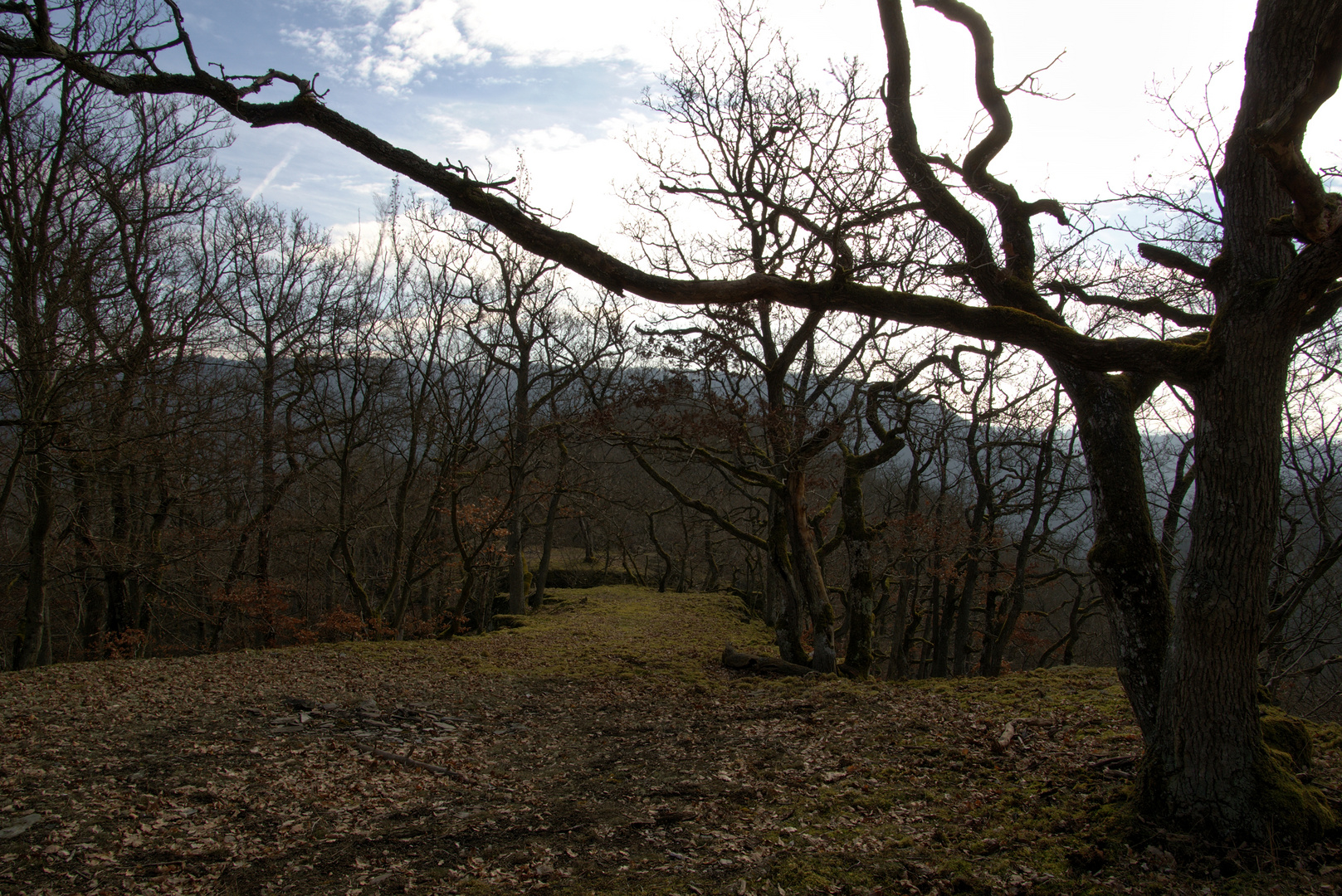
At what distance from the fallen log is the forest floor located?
142 cm

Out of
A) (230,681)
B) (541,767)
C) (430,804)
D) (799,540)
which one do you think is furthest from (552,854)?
(799,540)

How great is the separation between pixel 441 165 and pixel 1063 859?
4.68m

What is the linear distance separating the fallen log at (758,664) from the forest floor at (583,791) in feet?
4.65

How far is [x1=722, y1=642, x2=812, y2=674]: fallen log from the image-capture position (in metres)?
9.55

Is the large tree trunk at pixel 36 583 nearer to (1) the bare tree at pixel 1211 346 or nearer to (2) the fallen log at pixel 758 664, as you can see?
(1) the bare tree at pixel 1211 346

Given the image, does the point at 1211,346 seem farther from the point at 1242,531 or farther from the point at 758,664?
the point at 758,664

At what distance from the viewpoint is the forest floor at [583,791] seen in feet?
10.9

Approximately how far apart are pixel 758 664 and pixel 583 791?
5.36 m

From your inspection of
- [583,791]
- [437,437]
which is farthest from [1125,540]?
[437,437]

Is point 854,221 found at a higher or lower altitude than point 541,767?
higher

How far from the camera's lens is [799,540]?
9.56 metres

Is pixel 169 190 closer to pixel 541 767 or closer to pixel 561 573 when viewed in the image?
pixel 541 767

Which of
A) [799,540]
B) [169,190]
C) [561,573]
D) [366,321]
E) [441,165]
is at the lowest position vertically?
[561,573]

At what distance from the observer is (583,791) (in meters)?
4.95
